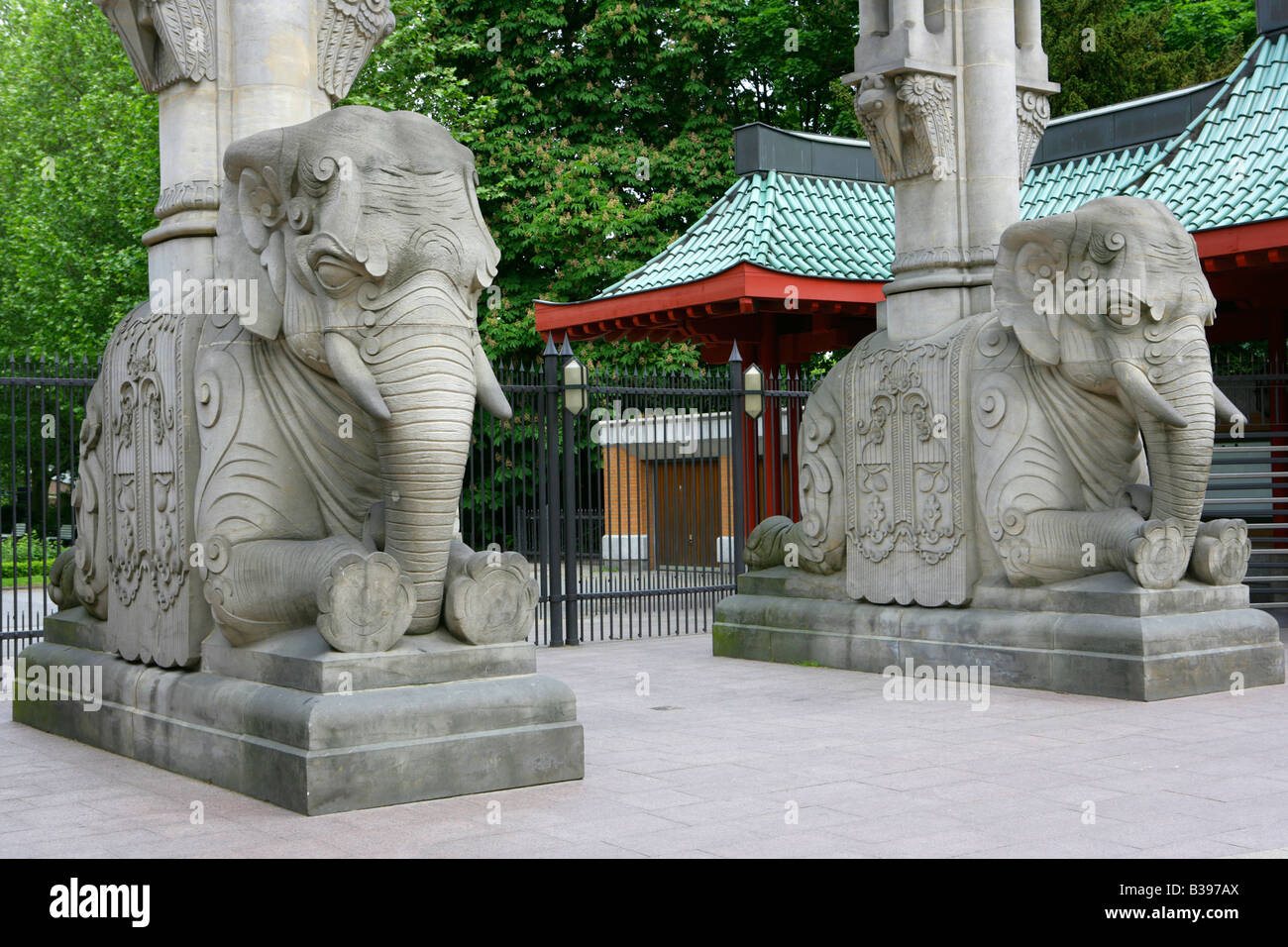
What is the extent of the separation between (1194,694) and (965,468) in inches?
80.2

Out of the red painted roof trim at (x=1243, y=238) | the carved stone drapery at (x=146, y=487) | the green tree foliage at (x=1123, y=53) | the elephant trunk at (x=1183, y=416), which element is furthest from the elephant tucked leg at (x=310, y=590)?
the green tree foliage at (x=1123, y=53)

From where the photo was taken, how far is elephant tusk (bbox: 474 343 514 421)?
6.09 m

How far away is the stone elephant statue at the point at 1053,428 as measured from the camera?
831 cm

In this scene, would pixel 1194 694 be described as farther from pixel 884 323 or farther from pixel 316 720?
pixel 316 720

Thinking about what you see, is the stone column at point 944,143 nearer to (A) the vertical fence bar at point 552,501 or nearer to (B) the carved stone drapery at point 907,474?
(B) the carved stone drapery at point 907,474

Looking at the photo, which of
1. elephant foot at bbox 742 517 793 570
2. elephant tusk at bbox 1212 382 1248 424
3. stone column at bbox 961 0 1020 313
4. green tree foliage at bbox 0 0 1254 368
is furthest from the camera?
green tree foliage at bbox 0 0 1254 368

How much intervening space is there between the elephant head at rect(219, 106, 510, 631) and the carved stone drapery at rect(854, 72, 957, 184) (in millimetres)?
4830

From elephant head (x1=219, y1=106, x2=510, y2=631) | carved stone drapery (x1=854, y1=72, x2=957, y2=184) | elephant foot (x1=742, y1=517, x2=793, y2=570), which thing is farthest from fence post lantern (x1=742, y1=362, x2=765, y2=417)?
elephant head (x1=219, y1=106, x2=510, y2=631)

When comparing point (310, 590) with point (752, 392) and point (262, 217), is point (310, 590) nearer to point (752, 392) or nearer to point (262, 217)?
point (262, 217)

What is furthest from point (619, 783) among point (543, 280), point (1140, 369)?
point (543, 280)

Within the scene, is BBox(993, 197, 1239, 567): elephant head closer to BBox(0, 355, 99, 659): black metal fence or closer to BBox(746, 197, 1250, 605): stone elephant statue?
BBox(746, 197, 1250, 605): stone elephant statue

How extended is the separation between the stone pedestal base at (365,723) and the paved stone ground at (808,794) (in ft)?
0.38

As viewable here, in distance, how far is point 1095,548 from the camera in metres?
8.64

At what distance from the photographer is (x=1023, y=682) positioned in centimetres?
886
